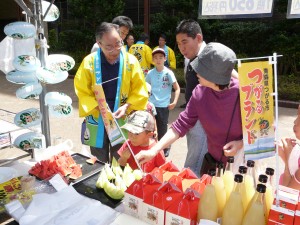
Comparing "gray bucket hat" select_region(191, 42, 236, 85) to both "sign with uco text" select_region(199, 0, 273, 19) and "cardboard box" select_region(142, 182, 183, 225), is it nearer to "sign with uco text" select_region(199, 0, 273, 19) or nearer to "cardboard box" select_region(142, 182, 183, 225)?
"cardboard box" select_region(142, 182, 183, 225)

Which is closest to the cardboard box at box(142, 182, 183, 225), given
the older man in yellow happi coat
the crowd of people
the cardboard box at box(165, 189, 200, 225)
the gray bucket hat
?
the cardboard box at box(165, 189, 200, 225)

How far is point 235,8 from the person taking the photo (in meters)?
2.38

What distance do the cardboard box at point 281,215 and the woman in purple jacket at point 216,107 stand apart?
581 mm

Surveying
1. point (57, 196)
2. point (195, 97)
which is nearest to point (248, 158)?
point (195, 97)

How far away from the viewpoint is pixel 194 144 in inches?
98.7

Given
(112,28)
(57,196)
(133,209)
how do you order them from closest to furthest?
(133,209)
(57,196)
(112,28)

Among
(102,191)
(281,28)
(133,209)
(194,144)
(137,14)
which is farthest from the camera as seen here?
(137,14)

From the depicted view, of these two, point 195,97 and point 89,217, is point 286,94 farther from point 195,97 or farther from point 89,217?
point 89,217

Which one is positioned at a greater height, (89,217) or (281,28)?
(281,28)

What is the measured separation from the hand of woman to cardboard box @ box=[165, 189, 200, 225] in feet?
1.52

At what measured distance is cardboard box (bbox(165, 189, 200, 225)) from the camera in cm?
127

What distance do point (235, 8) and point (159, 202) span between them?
5.61ft

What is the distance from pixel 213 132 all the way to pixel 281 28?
28.4 feet

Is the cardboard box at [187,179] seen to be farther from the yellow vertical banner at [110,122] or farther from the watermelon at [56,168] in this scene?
the watermelon at [56,168]
